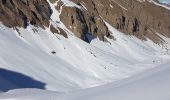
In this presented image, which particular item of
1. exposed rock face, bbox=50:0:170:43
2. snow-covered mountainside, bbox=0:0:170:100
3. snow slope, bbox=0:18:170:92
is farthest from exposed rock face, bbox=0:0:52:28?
exposed rock face, bbox=50:0:170:43

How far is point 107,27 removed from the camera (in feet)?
339

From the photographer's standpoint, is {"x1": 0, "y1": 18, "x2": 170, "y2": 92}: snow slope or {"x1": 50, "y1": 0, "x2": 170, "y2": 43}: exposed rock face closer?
{"x1": 0, "y1": 18, "x2": 170, "y2": 92}: snow slope

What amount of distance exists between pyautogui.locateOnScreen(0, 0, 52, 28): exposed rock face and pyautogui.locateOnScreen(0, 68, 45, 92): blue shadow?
16886mm

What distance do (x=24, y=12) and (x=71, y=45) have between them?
1011 cm

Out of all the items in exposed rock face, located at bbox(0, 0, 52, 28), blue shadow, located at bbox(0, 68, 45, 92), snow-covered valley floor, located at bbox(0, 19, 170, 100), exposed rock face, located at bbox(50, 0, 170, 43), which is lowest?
A: blue shadow, located at bbox(0, 68, 45, 92)

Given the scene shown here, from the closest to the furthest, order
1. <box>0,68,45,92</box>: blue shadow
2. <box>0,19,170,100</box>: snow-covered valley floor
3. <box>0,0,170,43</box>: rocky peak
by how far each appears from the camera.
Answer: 1. <box>0,68,45,92</box>: blue shadow
2. <box>0,19,170,100</box>: snow-covered valley floor
3. <box>0,0,170,43</box>: rocky peak

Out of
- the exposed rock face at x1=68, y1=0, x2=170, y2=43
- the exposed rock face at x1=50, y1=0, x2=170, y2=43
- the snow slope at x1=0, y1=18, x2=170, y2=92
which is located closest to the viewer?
the snow slope at x1=0, y1=18, x2=170, y2=92

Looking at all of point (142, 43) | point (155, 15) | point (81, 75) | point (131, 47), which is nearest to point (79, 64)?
point (81, 75)

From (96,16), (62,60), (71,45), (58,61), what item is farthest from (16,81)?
(96,16)

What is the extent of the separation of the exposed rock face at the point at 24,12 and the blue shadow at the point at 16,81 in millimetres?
16886

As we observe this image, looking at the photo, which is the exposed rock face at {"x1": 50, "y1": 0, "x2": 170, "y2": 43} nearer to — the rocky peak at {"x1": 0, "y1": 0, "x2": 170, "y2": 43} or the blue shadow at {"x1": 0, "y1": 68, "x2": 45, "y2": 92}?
the rocky peak at {"x1": 0, "y1": 0, "x2": 170, "y2": 43}

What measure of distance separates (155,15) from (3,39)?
7625 centimetres

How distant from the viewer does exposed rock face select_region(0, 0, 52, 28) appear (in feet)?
247

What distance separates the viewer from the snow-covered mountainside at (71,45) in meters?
62.4
